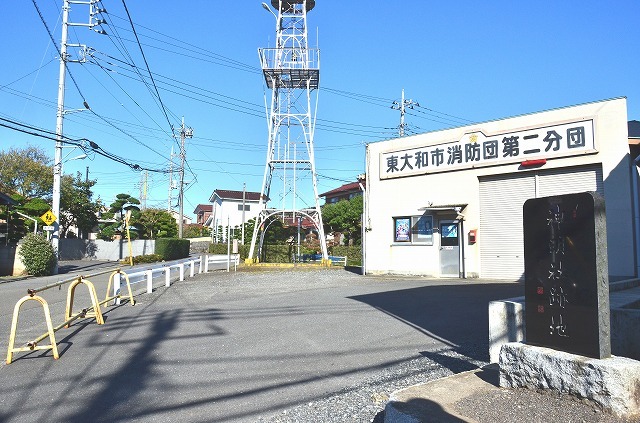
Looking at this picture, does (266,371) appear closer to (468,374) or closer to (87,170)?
(468,374)

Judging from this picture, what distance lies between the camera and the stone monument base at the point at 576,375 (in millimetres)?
3498

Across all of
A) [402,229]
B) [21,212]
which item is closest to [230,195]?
[21,212]

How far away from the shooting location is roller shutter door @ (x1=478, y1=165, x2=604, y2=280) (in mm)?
15984

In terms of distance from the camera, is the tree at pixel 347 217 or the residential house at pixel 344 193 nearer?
the tree at pixel 347 217

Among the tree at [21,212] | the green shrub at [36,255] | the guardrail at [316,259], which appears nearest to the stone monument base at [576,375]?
the guardrail at [316,259]

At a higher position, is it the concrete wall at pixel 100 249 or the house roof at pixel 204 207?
the house roof at pixel 204 207

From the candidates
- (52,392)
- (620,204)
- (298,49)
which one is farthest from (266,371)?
(298,49)

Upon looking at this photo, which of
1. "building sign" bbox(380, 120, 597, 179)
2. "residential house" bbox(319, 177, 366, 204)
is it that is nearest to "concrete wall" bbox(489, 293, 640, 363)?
"building sign" bbox(380, 120, 597, 179)

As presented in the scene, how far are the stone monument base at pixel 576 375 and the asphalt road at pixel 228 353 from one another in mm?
1674

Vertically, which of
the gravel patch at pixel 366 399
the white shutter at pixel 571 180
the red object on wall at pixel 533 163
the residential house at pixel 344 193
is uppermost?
the residential house at pixel 344 193

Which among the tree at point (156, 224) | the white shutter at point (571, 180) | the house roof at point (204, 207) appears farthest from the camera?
the house roof at point (204, 207)

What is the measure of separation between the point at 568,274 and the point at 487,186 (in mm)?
14260

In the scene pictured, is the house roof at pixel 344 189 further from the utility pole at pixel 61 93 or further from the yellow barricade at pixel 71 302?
the yellow barricade at pixel 71 302

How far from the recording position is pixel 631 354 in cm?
491
